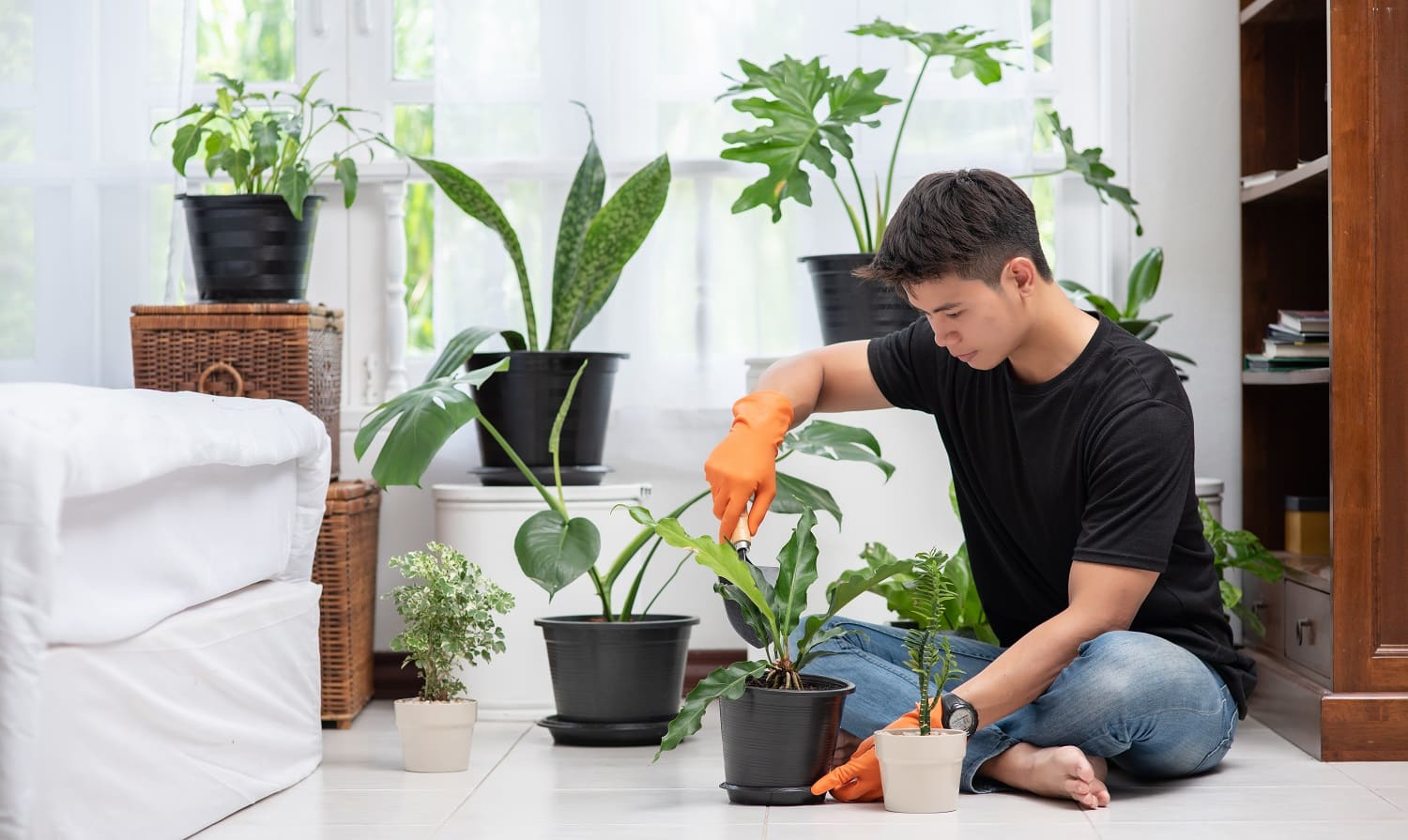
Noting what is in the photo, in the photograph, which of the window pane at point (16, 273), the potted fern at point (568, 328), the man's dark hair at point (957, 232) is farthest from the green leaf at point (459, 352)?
the window pane at point (16, 273)

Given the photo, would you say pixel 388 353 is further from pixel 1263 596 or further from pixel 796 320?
pixel 1263 596

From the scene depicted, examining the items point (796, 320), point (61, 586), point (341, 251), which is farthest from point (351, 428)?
point (61, 586)

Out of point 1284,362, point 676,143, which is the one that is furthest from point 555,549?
point 1284,362

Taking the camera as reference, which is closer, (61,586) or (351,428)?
(61,586)

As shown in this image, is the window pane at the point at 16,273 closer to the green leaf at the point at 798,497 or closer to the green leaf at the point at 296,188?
the green leaf at the point at 296,188

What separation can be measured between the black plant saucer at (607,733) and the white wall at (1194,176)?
1.18 metres

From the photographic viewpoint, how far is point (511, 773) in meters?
1.86

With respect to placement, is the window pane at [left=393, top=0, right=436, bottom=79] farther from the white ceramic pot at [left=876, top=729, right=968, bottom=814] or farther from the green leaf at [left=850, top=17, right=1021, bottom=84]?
the white ceramic pot at [left=876, top=729, right=968, bottom=814]

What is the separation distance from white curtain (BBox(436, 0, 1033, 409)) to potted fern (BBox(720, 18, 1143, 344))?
135 millimetres

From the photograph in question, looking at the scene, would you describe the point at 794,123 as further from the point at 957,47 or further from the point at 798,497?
the point at 798,497

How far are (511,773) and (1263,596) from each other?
1.26 m

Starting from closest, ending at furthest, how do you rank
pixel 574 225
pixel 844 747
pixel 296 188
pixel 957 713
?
pixel 957 713 < pixel 844 747 < pixel 296 188 < pixel 574 225

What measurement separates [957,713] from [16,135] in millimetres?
2010

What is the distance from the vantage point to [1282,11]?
2396mm
